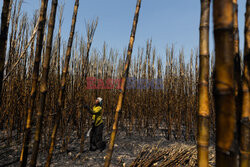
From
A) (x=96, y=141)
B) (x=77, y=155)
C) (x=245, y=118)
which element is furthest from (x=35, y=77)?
(x=96, y=141)

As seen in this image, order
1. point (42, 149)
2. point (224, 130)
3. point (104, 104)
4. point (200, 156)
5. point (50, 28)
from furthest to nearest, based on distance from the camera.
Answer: point (104, 104)
point (42, 149)
point (50, 28)
point (200, 156)
point (224, 130)

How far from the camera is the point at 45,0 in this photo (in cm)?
73

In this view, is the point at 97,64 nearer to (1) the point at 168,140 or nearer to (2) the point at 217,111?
(1) the point at 168,140

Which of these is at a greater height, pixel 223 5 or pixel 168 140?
pixel 223 5

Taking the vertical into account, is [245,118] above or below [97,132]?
above

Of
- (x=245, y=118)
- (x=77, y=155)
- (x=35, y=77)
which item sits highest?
(x=35, y=77)

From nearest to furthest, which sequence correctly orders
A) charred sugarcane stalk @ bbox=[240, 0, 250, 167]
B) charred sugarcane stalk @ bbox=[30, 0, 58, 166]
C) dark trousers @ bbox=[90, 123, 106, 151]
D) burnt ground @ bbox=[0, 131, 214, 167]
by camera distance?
A: charred sugarcane stalk @ bbox=[240, 0, 250, 167]
charred sugarcane stalk @ bbox=[30, 0, 58, 166]
burnt ground @ bbox=[0, 131, 214, 167]
dark trousers @ bbox=[90, 123, 106, 151]

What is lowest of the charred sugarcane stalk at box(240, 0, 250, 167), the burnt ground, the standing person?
the burnt ground

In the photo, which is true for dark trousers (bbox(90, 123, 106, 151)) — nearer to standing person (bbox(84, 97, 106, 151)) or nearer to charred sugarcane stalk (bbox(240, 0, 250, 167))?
standing person (bbox(84, 97, 106, 151))

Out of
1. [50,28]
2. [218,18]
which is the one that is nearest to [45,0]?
[50,28]

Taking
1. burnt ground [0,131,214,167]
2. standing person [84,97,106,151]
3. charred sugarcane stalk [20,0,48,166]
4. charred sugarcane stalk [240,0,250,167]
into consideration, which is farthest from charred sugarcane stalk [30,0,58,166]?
standing person [84,97,106,151]

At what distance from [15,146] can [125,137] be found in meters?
1.77

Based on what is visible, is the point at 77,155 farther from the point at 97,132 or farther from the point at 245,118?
the point at 245,118

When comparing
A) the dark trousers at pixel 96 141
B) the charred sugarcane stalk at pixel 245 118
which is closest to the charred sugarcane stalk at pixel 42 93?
the charred sugarcane stalk at pixel 245 118
